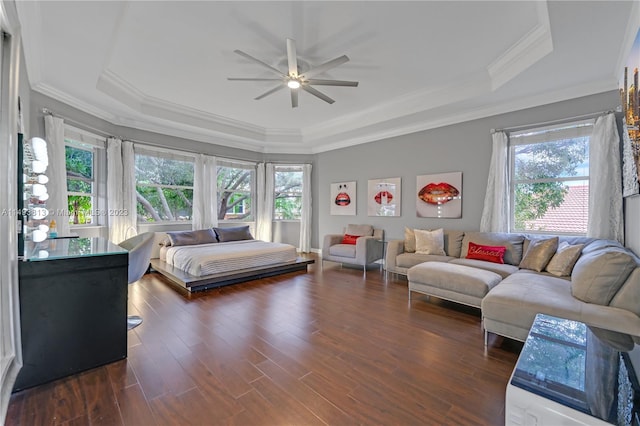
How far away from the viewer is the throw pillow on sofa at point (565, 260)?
285 cm

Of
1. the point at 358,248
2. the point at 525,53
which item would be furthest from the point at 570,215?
the point at 358,248

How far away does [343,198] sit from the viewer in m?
6.32

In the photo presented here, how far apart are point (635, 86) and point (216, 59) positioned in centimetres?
407

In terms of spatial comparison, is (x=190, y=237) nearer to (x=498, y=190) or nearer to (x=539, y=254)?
(x=498, y=190)

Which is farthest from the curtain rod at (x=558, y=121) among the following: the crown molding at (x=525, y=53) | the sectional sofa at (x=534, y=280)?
the sectional sofa at (x=534, y=280)

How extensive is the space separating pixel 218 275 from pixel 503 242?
159 inches

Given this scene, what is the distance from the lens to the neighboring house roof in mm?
3469

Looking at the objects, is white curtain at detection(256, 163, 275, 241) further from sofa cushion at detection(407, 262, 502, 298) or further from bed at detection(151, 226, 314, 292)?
sofa cushion at detection(407, 262, 502, 298)

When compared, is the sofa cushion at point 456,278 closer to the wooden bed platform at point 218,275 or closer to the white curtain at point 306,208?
the wooden bed platform at point 218,275

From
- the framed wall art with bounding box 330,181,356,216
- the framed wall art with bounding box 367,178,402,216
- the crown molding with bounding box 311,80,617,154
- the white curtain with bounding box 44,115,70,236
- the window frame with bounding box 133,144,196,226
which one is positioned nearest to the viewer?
the crown molding with bounding box 311,80,617,154

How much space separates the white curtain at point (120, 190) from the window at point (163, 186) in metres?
0.31

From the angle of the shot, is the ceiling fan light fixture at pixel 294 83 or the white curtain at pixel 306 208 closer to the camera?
the ceiling fan light fixture at pixel 294 83

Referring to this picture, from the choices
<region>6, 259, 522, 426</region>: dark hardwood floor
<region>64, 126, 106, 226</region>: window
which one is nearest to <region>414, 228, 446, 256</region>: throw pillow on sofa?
<region>6, 259, 522, 426</region>: dark hardwood floor

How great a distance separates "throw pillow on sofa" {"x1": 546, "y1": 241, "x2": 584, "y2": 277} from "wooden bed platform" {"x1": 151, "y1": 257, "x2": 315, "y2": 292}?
3.58m
